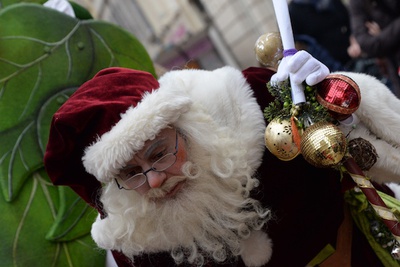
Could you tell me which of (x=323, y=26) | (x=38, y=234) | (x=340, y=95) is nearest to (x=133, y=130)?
(x=340, y=95)

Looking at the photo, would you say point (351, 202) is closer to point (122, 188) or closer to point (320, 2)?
point (122, 188)

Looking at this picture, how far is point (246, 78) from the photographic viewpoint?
1.83m

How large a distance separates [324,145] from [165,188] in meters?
0.55

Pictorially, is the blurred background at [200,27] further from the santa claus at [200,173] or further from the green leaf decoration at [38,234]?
the santa claus at [200,173]

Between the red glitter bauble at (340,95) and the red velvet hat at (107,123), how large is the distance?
0.44 meters

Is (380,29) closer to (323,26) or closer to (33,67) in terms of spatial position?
(323,26)

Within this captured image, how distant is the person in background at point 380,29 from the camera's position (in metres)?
2.77

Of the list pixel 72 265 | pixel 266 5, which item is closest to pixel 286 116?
pixel 72 265

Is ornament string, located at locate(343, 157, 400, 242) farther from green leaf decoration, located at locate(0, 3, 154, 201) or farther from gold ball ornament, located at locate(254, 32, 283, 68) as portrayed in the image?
green leaf decoration, located at locate(0, 3, 154, 201)

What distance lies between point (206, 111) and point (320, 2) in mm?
2188

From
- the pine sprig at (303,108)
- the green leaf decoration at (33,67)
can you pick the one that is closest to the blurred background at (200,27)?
the green leaf decoration at (33,67)

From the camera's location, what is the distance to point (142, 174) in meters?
1.67

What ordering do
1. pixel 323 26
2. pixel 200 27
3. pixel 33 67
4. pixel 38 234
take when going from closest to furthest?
pixel 38 234 → pixel 33 67 → pixel 323 26 → pixel 200 27

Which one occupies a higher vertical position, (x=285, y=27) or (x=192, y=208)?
(x=285, y=27)
